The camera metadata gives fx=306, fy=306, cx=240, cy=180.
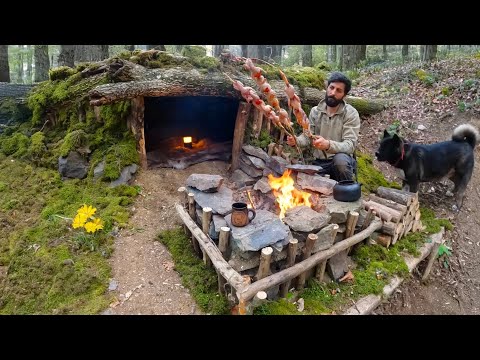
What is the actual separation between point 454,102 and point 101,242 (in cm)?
979

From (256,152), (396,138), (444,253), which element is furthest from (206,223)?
(444,253)

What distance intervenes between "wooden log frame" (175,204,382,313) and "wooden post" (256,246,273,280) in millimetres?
93

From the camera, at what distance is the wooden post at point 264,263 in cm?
341

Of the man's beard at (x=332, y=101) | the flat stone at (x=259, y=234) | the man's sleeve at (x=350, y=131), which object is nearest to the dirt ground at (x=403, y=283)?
the flat stone at (x=259, y=234)

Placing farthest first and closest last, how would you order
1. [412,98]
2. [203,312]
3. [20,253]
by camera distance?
[412,98] → [20,253] → [203,312]

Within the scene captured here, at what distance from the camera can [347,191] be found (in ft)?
14.5

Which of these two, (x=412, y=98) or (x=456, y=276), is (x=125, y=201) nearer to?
(x=456, y=276)

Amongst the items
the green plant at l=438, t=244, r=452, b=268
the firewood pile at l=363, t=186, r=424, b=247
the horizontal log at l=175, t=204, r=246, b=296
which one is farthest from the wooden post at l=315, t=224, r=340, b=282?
the green plant at l=438, t=244, r=452, b=268

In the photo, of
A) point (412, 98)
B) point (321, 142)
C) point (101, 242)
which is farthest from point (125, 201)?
point (412, 98)

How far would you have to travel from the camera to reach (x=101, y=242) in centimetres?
458

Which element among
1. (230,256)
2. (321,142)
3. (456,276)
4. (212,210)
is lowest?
(456,276)

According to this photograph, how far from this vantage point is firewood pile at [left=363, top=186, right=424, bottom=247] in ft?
16.0

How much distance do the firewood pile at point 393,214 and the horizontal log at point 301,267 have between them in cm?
21

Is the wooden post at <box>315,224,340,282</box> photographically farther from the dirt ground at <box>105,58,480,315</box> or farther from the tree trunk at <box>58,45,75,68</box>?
the tree trunk at <box>58,45,75,68</box>
